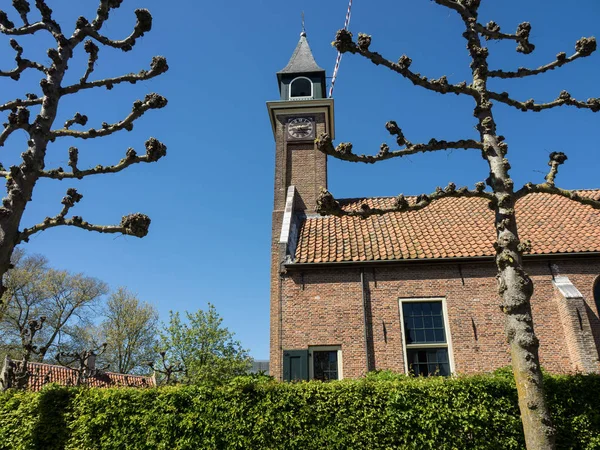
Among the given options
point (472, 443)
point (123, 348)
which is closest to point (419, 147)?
point (472, 443)

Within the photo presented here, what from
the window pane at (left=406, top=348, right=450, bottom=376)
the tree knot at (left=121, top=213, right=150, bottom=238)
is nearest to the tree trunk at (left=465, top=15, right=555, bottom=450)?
the tree knot at (left=121, top=213, right=150, bottom=238)

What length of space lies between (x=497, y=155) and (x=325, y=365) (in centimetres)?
887

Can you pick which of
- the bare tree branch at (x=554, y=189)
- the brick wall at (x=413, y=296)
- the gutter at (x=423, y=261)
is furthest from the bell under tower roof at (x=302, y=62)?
the bare tree branch at (x=554, y=189)

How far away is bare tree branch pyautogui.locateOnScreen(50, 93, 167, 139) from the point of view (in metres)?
7.66

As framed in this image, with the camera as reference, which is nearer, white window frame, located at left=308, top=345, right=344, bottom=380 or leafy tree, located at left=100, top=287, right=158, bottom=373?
white window frame, located at left=308, top=345, right=344, bottom=380

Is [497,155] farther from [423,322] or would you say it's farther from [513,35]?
[423,322]

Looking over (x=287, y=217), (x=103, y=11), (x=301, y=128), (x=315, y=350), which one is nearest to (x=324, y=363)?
(x=315, y=350)

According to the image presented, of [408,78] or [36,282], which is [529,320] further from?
[36,282]

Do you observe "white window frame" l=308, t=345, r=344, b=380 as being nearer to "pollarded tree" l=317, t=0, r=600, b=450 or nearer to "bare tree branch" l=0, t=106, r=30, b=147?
"pollarded tree" l=317, t=0, r=600, b=450

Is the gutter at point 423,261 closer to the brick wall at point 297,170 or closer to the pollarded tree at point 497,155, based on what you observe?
the brick wall at point 297,170

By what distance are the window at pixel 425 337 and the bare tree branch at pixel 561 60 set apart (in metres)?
8.07

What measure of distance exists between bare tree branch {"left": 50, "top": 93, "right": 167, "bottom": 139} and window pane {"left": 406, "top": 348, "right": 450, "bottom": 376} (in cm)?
1019

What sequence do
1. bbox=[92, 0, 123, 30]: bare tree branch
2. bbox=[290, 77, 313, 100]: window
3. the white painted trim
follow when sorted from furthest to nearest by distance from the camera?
1. bbox=[290, 77, 313, 100]: window
2. the white painted trim
3. bbox=[92, 0, 123, 30]: bare tree branch

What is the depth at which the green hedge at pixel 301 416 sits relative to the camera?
7.44m
